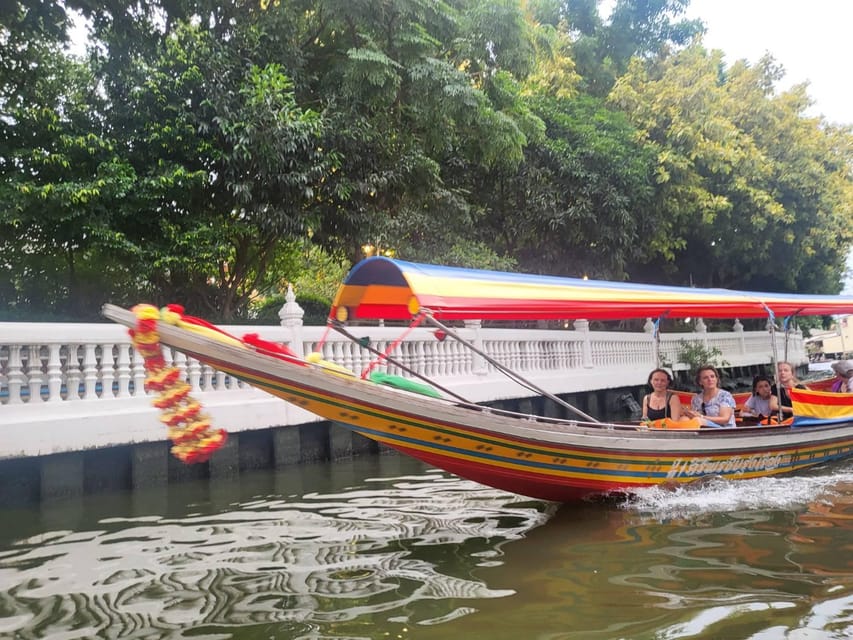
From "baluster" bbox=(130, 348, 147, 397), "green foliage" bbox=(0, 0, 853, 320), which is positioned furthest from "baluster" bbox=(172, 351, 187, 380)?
"green foliage" bbox=(0, 0, 853, 320)

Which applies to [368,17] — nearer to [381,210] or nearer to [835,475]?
[381,210]

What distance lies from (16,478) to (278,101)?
6.11 metres

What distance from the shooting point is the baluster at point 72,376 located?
5.38m

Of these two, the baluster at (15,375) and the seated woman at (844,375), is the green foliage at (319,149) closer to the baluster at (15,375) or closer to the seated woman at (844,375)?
the baluster at (15,375)

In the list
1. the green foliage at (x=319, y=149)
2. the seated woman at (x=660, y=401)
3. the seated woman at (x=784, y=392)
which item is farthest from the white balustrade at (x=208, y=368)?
the seated woman at (x=784, y=392)

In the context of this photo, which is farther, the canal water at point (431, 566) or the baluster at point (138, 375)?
the baluster at point (138, 375)

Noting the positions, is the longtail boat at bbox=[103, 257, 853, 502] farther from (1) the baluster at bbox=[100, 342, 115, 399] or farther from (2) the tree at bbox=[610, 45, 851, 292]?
(2) the tree at bbox=[610, 45, 851, 292]

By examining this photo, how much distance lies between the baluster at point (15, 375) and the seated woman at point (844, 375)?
8.52m

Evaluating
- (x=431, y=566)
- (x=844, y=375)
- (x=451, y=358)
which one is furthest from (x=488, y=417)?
(x=844, y=375)

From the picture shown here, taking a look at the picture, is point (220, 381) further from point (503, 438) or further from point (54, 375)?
point (503, 438)

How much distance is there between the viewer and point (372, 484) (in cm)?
624

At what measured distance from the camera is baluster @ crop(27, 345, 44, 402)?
5.15 metres

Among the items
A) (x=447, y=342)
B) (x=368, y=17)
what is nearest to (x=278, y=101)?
(x=368, y=17)

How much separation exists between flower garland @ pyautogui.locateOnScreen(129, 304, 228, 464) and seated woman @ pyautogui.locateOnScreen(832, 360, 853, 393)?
7.35 metres
